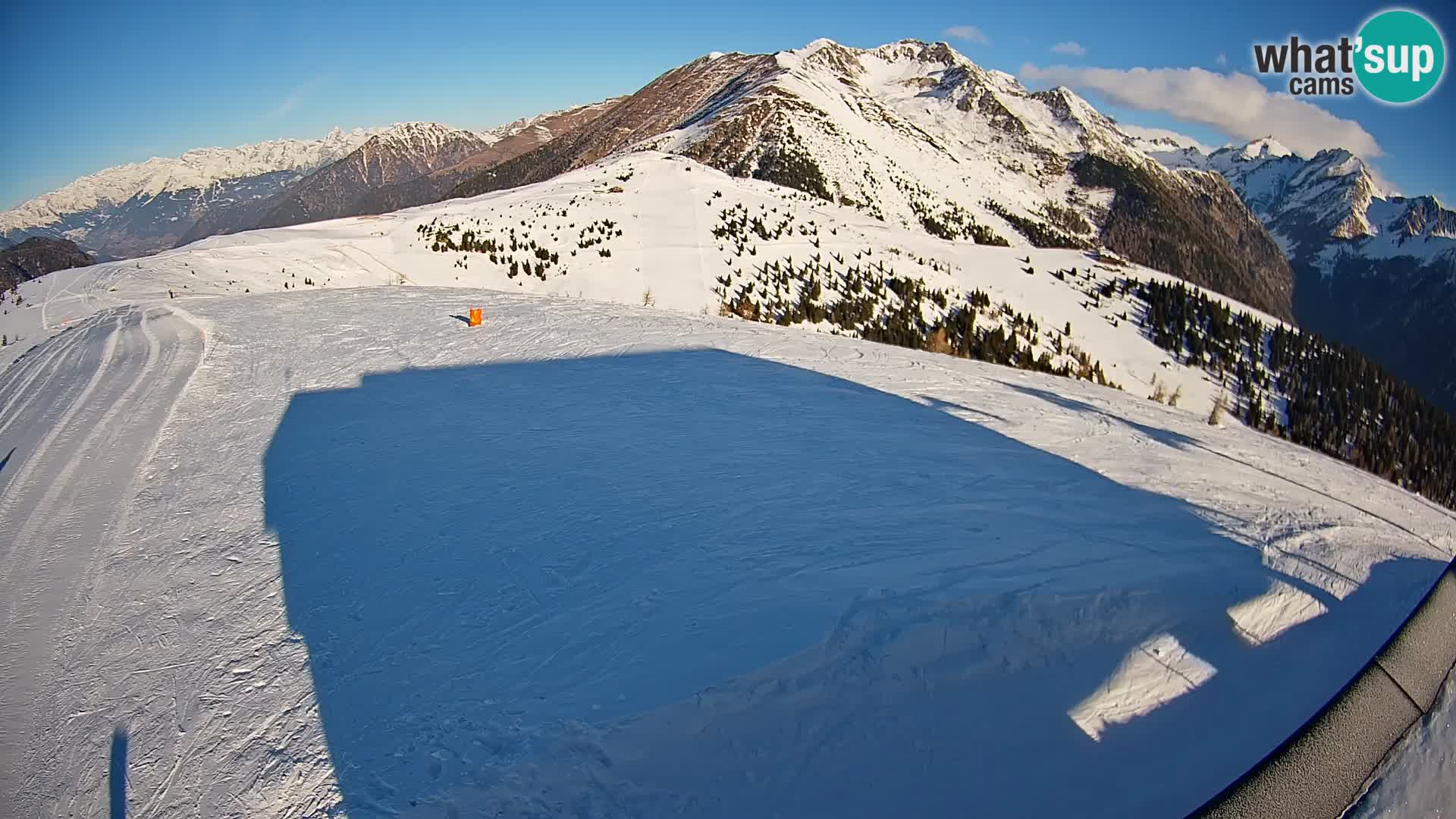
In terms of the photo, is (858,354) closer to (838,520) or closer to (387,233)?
(838,520)

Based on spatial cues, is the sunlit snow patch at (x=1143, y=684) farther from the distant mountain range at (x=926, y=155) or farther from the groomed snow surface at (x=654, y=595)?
the distant mountain range at (x=926, y=155)

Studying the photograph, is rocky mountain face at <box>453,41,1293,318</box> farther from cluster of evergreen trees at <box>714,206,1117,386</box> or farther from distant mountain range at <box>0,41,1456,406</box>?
cluster of evergreen trees at <box>714,206,1117,386</box>

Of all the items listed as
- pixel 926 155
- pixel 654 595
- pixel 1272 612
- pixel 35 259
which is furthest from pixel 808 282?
pixel 35 259

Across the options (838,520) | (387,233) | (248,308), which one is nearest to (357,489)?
(838,520)

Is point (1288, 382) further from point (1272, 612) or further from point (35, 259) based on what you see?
point (35, 259)

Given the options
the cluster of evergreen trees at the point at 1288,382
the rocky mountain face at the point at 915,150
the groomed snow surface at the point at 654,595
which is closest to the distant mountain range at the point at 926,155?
the rocky mountain face at the point at 915,150

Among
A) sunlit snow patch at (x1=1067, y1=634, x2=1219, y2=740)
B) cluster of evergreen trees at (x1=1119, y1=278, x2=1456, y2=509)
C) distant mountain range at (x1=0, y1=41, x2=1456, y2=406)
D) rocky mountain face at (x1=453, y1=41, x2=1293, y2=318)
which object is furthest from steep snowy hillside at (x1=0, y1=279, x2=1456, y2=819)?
rocky mountain face at (x1=453, y1=41, x2=1293, y2=318)

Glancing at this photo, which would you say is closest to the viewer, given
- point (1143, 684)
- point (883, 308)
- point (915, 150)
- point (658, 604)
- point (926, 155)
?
point (1143, 684)
